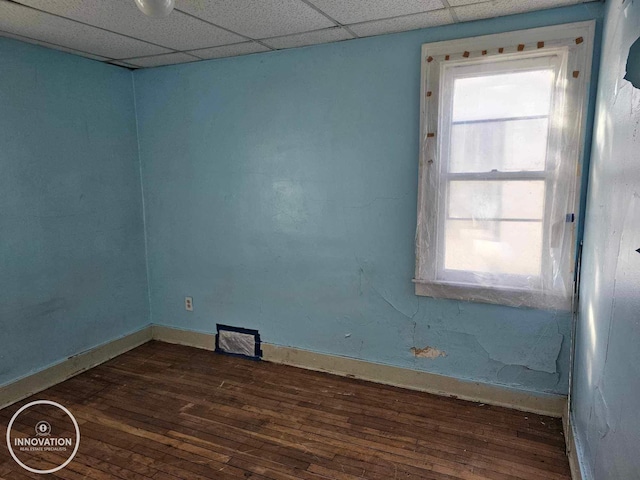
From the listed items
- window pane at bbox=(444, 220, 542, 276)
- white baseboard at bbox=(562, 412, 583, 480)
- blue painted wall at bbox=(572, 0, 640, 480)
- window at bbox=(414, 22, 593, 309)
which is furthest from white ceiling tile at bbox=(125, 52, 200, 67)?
white baseboard at bbox=(562, 412, 583, 480)

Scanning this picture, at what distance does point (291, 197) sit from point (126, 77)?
1.77 meters

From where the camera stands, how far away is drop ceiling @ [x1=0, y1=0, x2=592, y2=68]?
2105 mm

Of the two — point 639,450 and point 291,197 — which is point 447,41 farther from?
point 639,450

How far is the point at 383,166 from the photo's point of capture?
2715mm

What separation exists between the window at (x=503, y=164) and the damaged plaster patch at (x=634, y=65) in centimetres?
81

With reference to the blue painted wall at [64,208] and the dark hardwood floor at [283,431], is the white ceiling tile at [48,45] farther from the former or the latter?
the dark hardwood floor at [283,431]

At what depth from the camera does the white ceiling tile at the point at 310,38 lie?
2.54m

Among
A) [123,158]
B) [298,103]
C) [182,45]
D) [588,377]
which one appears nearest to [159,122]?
[123,158]

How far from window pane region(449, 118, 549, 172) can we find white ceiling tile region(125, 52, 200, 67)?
6.65 ft

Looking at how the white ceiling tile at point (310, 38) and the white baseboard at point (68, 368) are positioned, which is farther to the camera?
the white baseboard at point (68, 368)

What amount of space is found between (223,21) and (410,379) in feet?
8.32

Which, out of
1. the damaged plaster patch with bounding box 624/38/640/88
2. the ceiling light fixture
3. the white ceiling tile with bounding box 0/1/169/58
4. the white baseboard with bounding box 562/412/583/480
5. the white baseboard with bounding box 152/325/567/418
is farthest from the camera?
the white baseboard with bounding box 152/325/567/418

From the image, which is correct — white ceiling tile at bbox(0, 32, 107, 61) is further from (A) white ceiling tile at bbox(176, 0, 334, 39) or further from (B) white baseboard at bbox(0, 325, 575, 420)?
(B) white baseboard at bbox(0, 325, 575, 420)

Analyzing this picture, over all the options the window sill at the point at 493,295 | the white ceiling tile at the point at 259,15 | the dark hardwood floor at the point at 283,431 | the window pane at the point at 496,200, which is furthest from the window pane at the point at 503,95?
the dark hardwood floor at the point at 283,431
